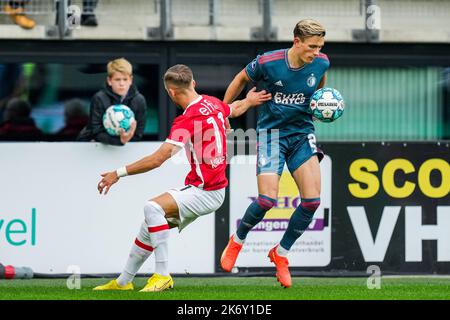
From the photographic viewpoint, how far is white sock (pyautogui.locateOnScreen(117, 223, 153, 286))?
10.9m

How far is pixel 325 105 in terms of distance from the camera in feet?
36.6

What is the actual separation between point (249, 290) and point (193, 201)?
0.95 meters

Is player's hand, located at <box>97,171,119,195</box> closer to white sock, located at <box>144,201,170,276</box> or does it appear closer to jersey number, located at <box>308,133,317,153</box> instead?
white sock, located at <box>144,201,170,276</box>

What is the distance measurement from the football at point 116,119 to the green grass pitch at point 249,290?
156 centimetres

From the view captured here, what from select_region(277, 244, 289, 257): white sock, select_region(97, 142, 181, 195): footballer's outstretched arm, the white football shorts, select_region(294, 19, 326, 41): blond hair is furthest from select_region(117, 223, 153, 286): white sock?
select_region(294, 19, 326, 41): blond hair

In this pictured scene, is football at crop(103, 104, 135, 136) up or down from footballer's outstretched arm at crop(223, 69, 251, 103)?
down

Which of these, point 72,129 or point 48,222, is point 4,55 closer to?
point 72,129

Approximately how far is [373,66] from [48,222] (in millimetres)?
6535

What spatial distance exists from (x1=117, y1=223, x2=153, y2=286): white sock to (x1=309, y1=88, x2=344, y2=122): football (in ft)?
5.96

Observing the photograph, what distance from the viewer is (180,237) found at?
13133mm

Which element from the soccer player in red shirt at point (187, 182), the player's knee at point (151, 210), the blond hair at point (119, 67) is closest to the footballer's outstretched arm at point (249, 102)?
the soccer player in red shirt at point (187, 182)

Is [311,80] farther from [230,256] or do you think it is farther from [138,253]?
[138,253]

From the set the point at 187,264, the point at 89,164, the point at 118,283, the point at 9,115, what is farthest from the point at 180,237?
the point at 9,115

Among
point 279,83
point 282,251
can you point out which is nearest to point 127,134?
point 279,83
